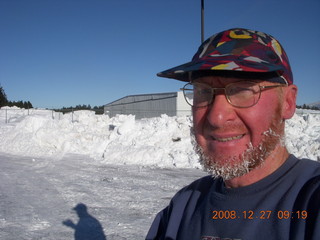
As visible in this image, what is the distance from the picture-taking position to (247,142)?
1401mm

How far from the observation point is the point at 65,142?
52.2ft

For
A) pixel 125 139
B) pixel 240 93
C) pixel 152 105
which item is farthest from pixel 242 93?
pixel 152 105

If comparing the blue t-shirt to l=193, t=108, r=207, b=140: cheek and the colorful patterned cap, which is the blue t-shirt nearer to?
l=193, t=108, r=207, b=140: cheek

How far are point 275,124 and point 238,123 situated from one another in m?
0.19

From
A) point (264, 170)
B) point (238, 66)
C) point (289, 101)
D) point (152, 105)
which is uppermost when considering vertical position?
point (152, 105)

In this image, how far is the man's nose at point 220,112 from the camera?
141 cm

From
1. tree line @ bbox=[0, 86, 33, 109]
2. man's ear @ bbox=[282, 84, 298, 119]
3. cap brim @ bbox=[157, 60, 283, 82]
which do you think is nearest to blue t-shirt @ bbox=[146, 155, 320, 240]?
man's ear @ bbox=[282, 84, 298, 119]

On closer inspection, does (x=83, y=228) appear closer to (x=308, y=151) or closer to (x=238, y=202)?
(x=238, y=202)

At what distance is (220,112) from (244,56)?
296mm

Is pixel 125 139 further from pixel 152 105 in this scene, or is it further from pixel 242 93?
pixel 152 105

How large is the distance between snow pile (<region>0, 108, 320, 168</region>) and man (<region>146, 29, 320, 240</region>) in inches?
391

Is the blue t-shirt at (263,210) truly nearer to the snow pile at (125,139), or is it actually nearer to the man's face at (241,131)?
the man's face at (241,131)

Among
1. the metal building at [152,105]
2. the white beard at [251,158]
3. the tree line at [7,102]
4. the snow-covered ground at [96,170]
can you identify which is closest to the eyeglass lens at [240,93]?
the white beard at [251,158]

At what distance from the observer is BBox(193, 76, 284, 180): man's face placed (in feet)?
4.51
